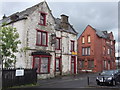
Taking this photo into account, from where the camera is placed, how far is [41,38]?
78.1 feet

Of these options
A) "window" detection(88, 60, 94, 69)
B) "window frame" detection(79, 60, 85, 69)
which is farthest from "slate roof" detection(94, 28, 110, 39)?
"window frame" detection(79, 60, 85, 69)

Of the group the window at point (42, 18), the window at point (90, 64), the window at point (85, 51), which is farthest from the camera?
the window at point (85, 51)

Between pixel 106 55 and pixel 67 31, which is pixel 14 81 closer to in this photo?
pixel 67 31

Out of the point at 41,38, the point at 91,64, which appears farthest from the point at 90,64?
Answer: the point at 41,38

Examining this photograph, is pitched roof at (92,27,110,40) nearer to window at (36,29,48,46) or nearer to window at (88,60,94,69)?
window at (88,60,94,69)

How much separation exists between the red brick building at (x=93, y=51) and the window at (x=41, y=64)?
53.1 ft

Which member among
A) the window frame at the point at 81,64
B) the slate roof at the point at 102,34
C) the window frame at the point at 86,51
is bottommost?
the window frame at the point at 81,64

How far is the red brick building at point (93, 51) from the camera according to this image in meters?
37.8

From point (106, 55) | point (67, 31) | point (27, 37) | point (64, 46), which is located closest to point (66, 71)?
point (64, 46)

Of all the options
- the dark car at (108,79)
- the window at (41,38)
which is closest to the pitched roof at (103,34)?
the window at (41,38)

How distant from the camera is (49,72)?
24.1 meters

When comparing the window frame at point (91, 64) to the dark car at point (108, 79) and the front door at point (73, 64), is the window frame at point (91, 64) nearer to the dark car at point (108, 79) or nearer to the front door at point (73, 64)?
the front door at point (73, 64)

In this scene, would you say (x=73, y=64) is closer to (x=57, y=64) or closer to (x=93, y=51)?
(x=57, y=64)

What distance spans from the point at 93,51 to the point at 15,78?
2526 cm
